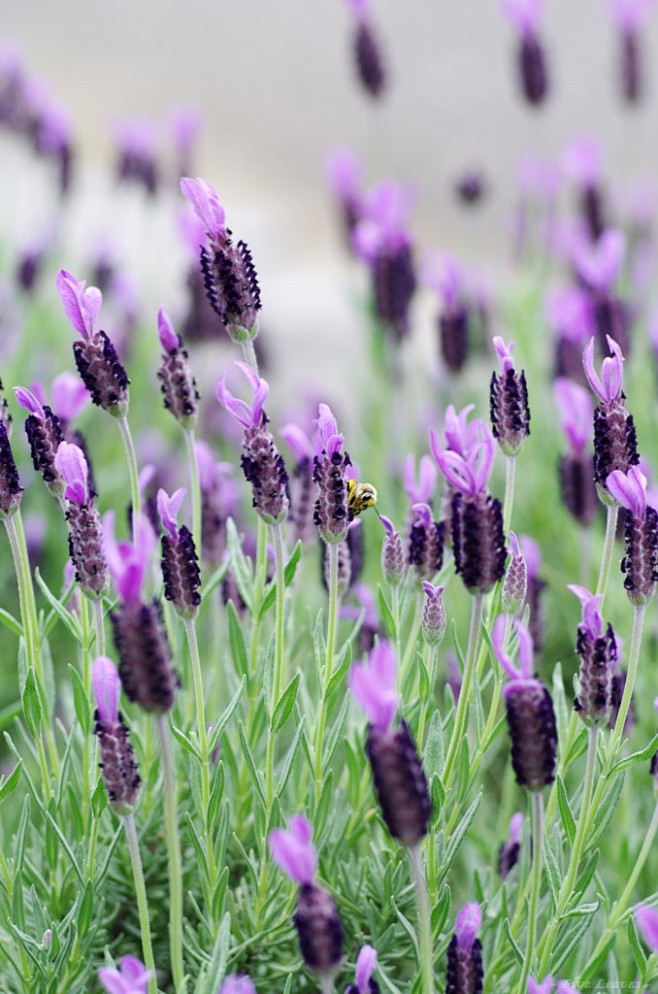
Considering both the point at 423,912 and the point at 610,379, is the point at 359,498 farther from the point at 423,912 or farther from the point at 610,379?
the point at 423,912

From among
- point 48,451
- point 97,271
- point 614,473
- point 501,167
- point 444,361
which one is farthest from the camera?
point 501,167

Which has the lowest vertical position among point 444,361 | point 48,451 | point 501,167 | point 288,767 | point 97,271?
point 288,767

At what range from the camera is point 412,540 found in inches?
52.1

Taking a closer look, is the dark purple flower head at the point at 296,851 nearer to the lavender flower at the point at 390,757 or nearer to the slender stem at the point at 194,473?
the lavender flower at the point at 390,757

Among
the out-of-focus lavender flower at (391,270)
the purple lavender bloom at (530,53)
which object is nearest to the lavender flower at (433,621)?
the out-of-focus lavender flower at (391,270)

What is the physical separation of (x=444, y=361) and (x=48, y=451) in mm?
1341

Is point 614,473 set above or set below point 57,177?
below

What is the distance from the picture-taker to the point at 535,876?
1002 millimetres

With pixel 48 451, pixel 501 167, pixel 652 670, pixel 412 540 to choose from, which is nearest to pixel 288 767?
pixel 412 540

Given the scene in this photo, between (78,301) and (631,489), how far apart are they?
515 mm

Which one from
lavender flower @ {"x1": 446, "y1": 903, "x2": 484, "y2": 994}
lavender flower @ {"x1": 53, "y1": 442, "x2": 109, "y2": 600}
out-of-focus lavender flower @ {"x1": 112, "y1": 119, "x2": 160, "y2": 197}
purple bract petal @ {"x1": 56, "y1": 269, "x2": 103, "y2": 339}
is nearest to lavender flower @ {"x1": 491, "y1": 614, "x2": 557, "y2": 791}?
lavender flower @ {"x1": 446, "y1": 903, "x2": 484, "y2": 994}

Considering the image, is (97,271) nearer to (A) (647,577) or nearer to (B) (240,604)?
(B) (240,604)

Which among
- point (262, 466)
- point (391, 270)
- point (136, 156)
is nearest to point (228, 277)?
point (262, 466)

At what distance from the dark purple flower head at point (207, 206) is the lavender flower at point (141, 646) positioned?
1.16ft
